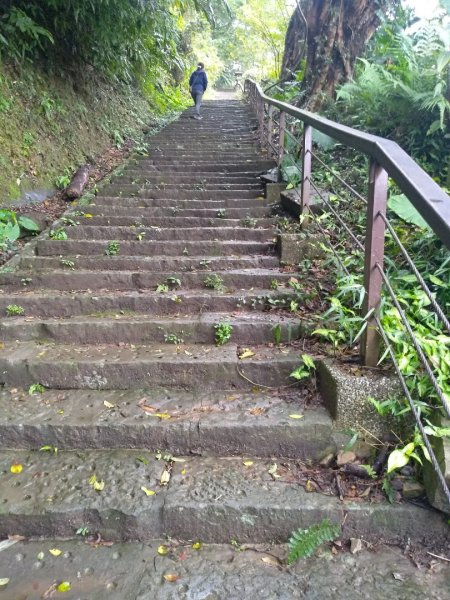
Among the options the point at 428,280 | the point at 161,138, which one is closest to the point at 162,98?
the point at 161,138

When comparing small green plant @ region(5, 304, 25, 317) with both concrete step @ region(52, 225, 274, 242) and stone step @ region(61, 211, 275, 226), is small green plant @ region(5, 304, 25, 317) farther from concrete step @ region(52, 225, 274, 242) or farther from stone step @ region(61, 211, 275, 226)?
stone step @ region(61, 211, 275, 226)

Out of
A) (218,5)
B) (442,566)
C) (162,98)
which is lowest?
(442,566)

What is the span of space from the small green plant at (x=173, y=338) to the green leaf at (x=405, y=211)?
1714mm

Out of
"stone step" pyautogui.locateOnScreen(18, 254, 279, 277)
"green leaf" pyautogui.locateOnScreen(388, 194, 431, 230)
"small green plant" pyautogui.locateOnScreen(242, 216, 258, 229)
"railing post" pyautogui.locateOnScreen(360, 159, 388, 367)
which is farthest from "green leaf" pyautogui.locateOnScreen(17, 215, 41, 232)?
"railing post" pyautogui.locateOnScreen(360, 159, 388, 367)

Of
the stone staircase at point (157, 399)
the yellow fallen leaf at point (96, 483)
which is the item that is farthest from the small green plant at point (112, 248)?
the yellow fallen leaf at point (96, 483)

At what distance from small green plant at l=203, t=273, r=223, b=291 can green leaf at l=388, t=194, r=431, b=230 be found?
1320 millimetres

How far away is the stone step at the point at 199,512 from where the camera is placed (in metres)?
1.80

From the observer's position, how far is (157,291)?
10.8ft

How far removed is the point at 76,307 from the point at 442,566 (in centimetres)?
256

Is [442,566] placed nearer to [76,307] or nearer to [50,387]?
[50,387]

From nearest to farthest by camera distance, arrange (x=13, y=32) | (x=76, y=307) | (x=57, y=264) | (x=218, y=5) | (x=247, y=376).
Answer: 1. (x=247, y=376)
2. (x=76, y=307)
3. (x=57, y=264)
4. (x=13, y=32)
5. (x=218, y=5)

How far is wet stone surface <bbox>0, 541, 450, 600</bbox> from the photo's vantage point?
1581 millimetres

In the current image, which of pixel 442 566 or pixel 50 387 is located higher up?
pixel 50 387

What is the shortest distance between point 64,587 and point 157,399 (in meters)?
1.00
